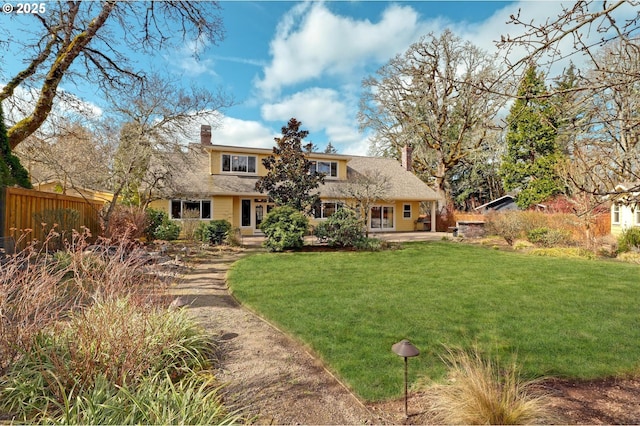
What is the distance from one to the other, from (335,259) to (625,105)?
27.8 feet

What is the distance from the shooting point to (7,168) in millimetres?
8883

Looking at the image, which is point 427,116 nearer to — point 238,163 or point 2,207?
point 238,163

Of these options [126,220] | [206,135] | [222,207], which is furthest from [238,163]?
[126,220]

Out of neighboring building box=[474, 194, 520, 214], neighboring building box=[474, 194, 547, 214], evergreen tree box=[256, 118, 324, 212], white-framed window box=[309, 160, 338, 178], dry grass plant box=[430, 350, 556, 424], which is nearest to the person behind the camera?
dry grass plant box=[430, 350, 556, 424]

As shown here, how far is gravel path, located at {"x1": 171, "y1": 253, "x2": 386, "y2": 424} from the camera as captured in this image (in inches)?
108

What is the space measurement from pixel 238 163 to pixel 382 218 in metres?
11.2

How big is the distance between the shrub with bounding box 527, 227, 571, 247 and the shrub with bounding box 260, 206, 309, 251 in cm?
1044

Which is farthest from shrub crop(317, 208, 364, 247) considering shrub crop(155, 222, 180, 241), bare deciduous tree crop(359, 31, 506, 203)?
bare deciduous tree crop(359, 31, 506, 203)

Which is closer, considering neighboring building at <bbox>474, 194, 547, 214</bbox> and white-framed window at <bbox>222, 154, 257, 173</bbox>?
white-framed window at <bbox>222, 154, 257, 173</bbox>

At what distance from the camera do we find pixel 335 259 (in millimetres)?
11156

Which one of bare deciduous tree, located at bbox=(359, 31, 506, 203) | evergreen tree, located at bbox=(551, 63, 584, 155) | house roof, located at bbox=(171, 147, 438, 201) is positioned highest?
bare deciduous tree, located at bbox=(359, 31, 506, 203)

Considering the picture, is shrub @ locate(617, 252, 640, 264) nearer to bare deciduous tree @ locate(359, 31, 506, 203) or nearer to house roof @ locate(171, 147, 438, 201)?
house roof @ locate(171, 147, 438, 201)
